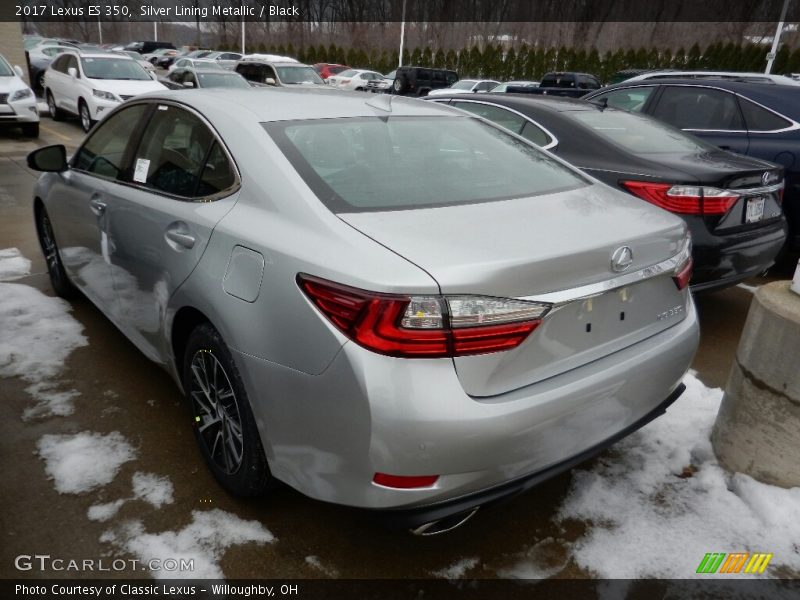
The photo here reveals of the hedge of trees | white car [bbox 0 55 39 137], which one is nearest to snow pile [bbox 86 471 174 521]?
white car [bbox 0 55 39 137]

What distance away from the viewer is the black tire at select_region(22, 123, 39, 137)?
1142cm

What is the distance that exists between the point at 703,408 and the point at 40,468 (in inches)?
127

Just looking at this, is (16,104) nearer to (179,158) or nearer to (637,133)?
(179,158)

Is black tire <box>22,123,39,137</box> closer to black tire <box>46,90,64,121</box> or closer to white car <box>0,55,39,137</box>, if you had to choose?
white car <box>0,55,39,137</box>

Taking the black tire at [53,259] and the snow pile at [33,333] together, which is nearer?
the snow pile at [33,333]

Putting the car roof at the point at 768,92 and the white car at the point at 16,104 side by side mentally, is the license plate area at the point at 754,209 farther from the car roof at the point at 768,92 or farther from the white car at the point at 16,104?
the white car at the point at 16,104

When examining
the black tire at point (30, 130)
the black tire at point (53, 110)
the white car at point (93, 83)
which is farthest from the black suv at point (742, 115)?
the black tire at point (53, 110)

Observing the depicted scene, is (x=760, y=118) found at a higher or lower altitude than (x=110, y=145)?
higher

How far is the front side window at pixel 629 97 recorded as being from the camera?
633cm

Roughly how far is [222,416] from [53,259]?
2673 mm

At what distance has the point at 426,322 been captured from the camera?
168 cm

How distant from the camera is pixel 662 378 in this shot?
7.37 ft

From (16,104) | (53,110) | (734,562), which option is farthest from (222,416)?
(53,110)

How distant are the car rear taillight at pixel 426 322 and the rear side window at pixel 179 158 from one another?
3.14 feet
